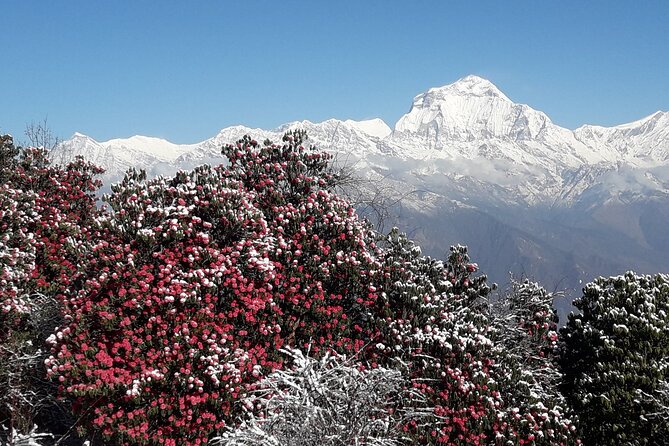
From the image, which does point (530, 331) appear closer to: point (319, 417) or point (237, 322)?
point (237, 322)

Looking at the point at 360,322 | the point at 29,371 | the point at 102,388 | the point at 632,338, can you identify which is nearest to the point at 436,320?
the point at 360,322

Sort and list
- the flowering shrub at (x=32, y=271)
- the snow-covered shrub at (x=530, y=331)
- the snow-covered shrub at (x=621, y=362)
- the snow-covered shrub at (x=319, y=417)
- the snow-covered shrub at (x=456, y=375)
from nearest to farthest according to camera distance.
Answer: the snow-covered shrub at (x=319, y=417) → the snow-covered shrub at (x=456, y=375) → the snow-covered shrub at (x=621, y=362) → the flowering shrub at (x=32, y=271) → the snow-covered shrub at (x=530, y=331)

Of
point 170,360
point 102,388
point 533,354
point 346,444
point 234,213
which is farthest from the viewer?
point 533,354

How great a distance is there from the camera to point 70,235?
44.0ft

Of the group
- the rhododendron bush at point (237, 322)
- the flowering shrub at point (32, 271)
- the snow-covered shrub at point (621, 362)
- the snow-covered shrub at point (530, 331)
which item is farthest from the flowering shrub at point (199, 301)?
the snow-covered shrub at point (621, 362)

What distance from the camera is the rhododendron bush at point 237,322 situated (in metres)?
8.60

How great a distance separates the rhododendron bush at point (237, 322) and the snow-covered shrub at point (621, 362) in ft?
3.20

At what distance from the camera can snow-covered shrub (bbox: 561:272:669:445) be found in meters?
10.4

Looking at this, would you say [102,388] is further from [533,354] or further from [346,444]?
[533,354]

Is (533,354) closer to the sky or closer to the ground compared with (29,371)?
closer to the sky

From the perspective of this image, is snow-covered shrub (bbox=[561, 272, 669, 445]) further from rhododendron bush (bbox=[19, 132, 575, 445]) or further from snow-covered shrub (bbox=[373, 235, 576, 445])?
rhododendron bush (bbox=[19, 132, 575, 445])

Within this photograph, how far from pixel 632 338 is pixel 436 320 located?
4.53 meters

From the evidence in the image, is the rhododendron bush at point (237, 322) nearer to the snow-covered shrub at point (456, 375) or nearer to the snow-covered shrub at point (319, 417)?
the snow-covered shrub at point (456, 375)

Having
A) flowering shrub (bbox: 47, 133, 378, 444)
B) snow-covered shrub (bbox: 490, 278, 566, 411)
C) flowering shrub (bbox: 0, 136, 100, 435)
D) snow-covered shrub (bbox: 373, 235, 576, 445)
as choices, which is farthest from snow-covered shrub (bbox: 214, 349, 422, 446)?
flowering shrub (bbox: 0, 136, 100, 435)
